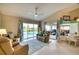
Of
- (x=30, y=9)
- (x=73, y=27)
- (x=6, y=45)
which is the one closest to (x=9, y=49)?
(x=6, y=45)

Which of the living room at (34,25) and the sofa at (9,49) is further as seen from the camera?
the living room at (34,25)

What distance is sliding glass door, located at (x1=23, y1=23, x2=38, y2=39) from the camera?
2951 millimetres

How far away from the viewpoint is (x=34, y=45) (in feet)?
9.49

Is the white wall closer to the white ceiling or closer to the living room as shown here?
the living room

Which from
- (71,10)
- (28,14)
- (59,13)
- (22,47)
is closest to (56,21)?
(59,13)

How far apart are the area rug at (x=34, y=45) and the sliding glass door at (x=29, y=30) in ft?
0.47

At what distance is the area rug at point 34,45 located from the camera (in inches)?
111

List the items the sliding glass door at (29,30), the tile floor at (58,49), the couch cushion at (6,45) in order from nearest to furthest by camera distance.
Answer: the couch cushion at (6,45), the tile floor at (58,49), the sliding glass door at (29,30)

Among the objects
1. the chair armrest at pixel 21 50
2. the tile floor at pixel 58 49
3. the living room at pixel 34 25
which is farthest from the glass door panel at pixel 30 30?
the tile floor at pixel 58 49

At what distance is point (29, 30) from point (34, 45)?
37 centimetres

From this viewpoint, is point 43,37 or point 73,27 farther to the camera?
point 43,37

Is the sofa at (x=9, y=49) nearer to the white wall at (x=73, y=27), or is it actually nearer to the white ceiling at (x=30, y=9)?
the white ceiling at (x=30, y=9)

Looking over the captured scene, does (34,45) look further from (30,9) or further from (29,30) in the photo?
(30,9)

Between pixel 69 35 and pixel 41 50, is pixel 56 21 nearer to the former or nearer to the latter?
pixel 69 35
